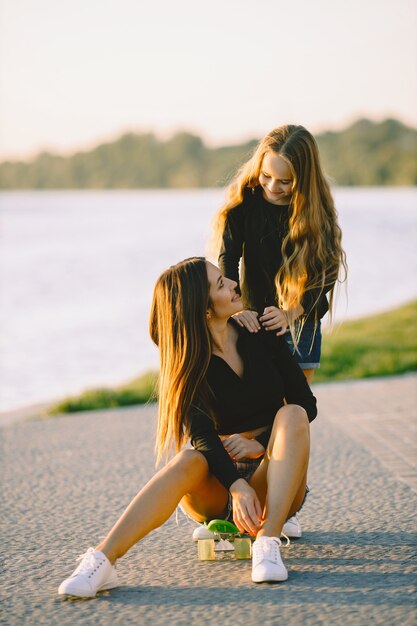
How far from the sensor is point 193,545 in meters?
4.31

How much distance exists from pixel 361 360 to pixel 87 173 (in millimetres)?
87416

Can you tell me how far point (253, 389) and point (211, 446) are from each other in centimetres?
34

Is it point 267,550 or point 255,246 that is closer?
point 267,550

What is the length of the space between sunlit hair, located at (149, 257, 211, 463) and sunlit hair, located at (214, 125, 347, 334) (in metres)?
0.68

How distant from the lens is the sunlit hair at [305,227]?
4.43m

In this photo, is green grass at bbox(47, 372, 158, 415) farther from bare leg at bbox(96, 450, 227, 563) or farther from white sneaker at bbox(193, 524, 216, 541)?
bare leg at bbox(96, 450, 227, 563)

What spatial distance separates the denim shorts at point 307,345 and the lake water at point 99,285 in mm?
730

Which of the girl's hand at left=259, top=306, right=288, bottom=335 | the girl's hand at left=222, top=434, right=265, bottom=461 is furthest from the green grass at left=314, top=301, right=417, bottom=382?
the girl's hand at left=222, top=434, right=265, bottom=461

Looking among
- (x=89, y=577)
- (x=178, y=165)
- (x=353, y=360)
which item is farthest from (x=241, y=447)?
(x=178, y=165)

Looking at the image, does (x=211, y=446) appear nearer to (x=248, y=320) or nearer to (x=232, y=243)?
(x=248, y=320)

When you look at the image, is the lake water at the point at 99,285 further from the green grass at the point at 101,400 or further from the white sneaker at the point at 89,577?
the white sneaker at the point at 89,577

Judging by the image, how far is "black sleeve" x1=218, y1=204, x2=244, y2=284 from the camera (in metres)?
4.65

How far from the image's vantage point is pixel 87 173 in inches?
3740

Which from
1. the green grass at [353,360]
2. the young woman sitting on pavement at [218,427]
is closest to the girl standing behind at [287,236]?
the young woman sitting on pavement at [218,427]
